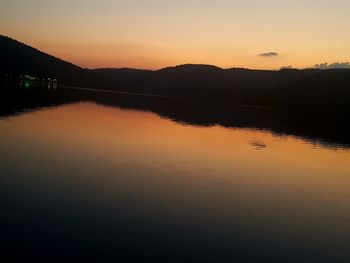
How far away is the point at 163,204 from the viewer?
28.8 metres

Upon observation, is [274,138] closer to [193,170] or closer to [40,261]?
[193,170]

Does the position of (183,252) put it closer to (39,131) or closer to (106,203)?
(106,203)

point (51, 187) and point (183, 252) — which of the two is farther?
point (51, 187)

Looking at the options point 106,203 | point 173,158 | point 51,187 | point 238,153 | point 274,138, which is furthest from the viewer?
point 274,138

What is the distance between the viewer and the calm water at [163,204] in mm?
20891

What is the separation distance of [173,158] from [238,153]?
43.3 ft

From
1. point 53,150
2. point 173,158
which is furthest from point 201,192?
point 53,150

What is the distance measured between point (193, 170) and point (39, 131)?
97.4ft

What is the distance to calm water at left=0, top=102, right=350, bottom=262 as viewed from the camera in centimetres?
2089

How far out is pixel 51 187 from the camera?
29.9m

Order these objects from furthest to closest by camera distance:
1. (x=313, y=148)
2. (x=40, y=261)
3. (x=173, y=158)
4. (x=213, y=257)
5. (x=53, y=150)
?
1. (x=313, y=148)
2. (x=173, y=158)
3. (x=53, y=150)
4. (x=213, y=257)
5. (x=40, y=261)

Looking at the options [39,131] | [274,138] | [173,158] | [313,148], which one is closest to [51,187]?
[173,158]

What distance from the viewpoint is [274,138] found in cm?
8381

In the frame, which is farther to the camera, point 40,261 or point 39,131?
point 39,131
